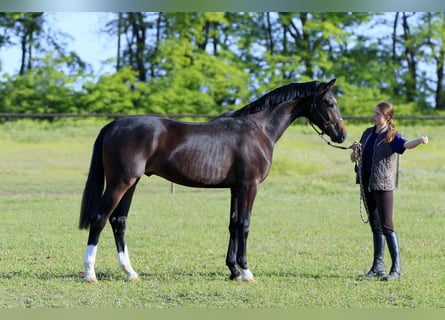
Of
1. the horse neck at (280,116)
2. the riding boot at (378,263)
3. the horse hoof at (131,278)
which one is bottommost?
the horse hoof at (131,278)

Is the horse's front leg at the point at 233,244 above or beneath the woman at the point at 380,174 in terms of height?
beneath

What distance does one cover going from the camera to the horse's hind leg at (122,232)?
19.8 ft

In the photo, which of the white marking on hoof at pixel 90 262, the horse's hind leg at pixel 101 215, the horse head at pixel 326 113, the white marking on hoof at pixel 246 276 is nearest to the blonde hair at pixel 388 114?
the horse head at pixel 326 113

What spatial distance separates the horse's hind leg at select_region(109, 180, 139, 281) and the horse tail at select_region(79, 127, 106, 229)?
21 cm

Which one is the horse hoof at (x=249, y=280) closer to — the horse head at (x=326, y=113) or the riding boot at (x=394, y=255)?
the riding boot at (x=394, y=255)

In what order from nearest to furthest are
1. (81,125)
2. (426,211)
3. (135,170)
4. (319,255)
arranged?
(135,170) < (319,255) < (426,211) < (81,125)

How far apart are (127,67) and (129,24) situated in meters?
1.73

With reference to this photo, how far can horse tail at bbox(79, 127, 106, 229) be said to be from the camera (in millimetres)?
6004

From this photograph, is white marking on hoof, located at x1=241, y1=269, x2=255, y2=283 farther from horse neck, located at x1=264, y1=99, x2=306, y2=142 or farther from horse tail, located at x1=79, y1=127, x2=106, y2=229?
horse tail, located at x1=79, y1=127, x2=106, y2=229

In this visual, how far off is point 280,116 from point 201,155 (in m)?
0.87

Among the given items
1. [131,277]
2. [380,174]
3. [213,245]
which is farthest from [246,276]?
[213,245]

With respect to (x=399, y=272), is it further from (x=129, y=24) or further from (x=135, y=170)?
(x=129, y=24)

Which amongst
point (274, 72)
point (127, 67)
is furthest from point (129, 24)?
point (274, 72)

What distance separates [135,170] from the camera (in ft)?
19.0
